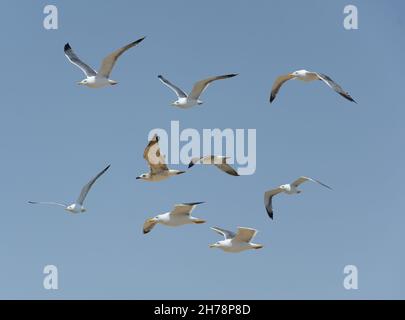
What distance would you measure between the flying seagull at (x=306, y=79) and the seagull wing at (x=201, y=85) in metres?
1.24

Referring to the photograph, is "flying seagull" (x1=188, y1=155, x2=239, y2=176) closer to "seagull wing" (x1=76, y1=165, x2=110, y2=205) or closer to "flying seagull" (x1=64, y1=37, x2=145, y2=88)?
"flying seagull" (x1=64, y1=37, x2=145, y2=88)

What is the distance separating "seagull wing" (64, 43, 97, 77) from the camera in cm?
1820

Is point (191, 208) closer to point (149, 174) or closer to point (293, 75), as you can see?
point (149, 174)

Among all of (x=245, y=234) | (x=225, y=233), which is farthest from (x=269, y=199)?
(x=245, y=234)

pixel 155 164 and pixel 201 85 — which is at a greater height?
pixel 201 85

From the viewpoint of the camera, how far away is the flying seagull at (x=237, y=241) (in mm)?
15219

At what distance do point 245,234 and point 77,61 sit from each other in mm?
6124

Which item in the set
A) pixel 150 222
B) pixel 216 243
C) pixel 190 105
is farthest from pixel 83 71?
pixel 216 243

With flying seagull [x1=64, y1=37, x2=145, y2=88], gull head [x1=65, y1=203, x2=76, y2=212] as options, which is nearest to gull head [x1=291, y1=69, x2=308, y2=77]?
flying seagull [x1=64, y1=37, x2=145, y2=88]

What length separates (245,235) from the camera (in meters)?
15.2

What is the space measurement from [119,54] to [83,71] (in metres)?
1.07

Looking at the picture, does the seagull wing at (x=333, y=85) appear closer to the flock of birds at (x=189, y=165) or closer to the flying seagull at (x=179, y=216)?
the flock of birds at (x=189, y=165)

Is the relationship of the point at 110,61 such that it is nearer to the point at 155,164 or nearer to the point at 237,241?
the point at 155,164

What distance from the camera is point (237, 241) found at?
15.5 meters
